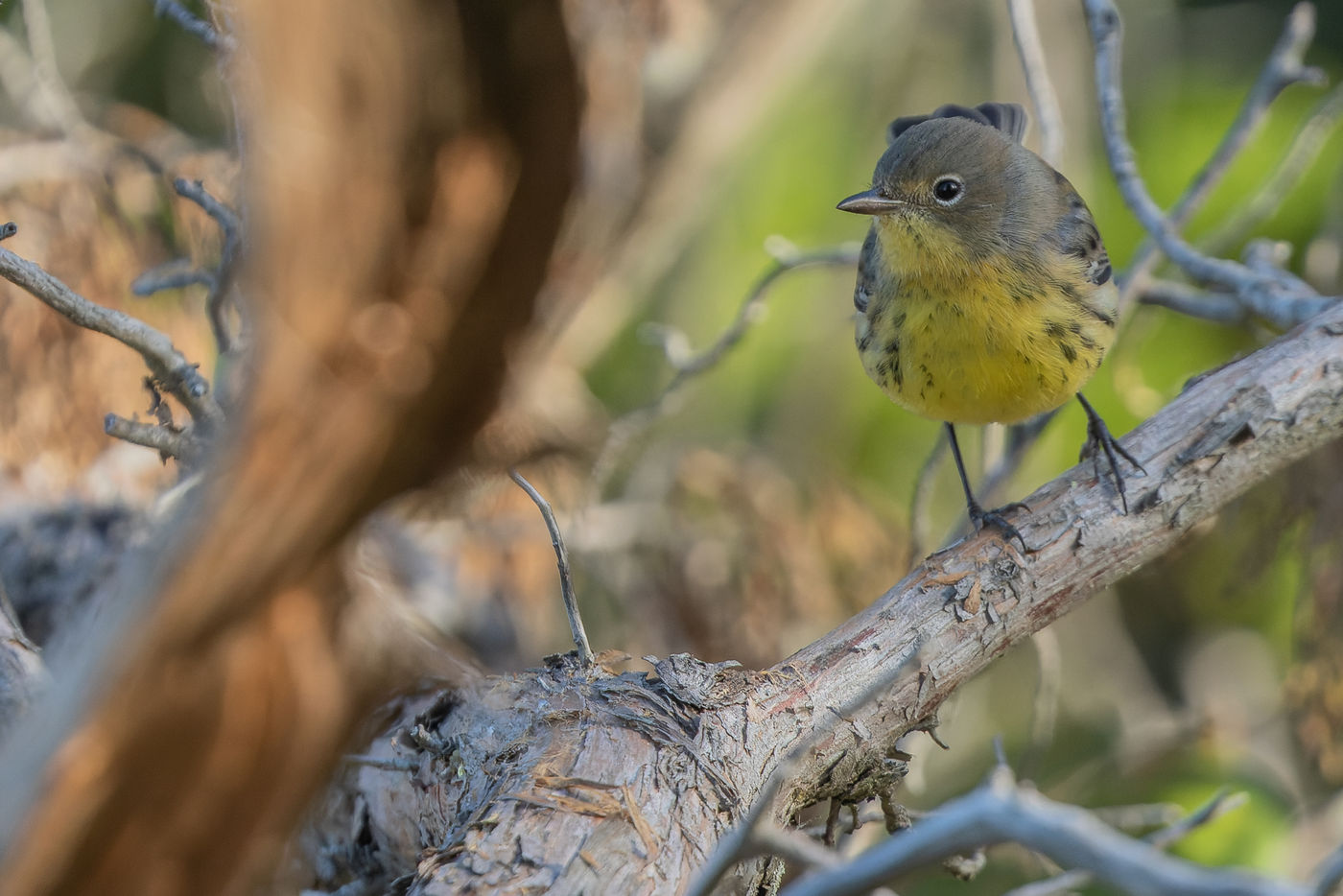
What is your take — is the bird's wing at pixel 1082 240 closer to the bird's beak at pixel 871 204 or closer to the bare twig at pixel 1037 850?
the bird's beak at pixel 871 204

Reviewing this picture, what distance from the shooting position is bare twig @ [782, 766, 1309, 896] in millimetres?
863

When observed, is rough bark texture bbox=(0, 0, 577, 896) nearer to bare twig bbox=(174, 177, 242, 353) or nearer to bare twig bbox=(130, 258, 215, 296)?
bare twig bbox=(174, 177, 242, 353)

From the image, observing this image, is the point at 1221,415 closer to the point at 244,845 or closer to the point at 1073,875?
the point at 1073,875

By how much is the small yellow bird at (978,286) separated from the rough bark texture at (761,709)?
128mm

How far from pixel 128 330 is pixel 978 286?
1.69 meters

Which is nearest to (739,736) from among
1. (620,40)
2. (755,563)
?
(755,563)

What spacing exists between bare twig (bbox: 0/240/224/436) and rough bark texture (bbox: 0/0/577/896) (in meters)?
0.73

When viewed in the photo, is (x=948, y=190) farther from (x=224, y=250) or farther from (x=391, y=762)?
(x=391, y=762)

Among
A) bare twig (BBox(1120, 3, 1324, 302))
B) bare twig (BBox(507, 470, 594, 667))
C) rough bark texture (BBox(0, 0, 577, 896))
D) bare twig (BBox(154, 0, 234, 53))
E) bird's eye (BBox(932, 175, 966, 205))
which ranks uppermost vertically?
bare twig (BBox(1120, 3, 1324, 302))

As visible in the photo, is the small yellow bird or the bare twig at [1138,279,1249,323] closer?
the small yellow bird

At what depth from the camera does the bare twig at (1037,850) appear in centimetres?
86

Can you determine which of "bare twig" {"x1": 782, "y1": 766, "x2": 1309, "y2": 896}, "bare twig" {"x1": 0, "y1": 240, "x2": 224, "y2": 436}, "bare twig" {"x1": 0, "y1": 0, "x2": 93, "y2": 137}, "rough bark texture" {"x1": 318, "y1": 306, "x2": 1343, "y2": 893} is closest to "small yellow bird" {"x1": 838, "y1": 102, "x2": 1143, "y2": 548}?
"rough bark texture" {"x1": 318, "y1": 306, "x2": 1343, "y2": 893}

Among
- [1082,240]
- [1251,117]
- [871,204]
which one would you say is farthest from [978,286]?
[1251,117]

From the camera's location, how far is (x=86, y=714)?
1.04 m
